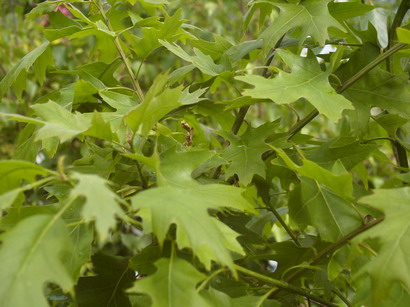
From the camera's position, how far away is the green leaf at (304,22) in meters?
0.84

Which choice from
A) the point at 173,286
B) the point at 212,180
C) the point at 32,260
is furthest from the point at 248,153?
the point at 32,260

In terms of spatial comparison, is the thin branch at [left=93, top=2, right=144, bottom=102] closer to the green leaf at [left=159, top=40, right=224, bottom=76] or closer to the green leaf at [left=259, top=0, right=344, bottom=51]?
the green leaf at [left=159, top=40, right=224, bottom=76]

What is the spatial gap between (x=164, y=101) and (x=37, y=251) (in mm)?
226

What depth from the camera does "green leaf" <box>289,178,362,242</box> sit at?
29.7 inches

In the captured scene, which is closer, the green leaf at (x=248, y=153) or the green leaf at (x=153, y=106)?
the green leaf at (x=153, y=106)

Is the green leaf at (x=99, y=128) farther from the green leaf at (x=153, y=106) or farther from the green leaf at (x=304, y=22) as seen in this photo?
the green leaf at (x=304, y=22)

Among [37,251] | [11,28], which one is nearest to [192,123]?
[37,251]

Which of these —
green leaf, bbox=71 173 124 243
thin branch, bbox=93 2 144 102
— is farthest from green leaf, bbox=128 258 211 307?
thin branch, bbox=93 2 144 102

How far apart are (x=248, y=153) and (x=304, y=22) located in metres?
0.22

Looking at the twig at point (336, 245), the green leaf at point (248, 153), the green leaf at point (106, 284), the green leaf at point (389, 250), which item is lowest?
the green leaf at point (106, 284)

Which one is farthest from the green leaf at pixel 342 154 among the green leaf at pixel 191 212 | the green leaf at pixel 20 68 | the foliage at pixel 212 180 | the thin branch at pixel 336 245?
the green leaf at pixel 20 68

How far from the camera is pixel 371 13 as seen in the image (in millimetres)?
963

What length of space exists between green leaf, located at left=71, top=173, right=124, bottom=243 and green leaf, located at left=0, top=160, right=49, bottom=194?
0.29 ft

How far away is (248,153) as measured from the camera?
2.66 ft
